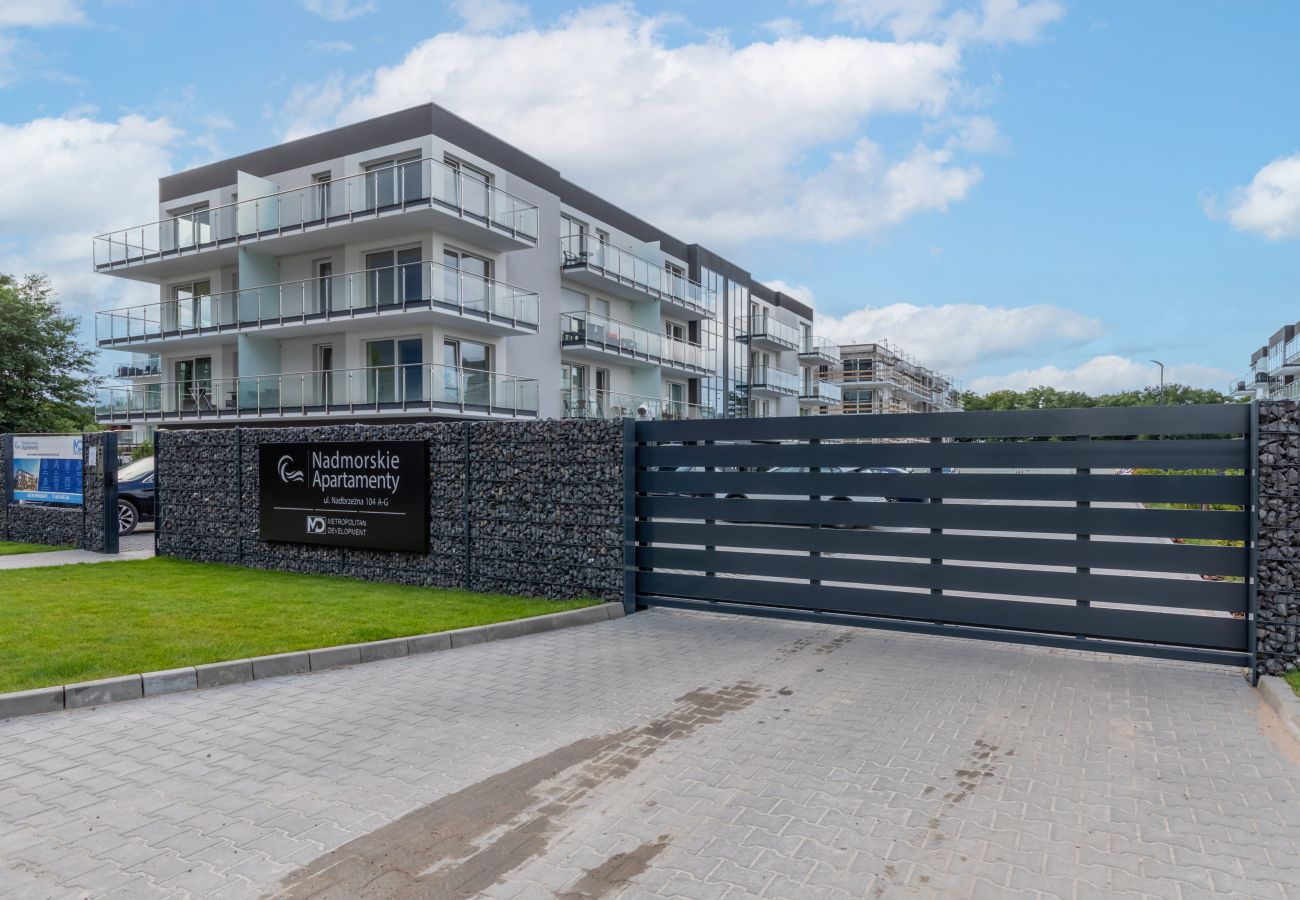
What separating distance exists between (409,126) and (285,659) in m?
21.9

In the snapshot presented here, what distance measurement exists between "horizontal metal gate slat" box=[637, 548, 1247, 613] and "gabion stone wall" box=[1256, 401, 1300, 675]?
0.24 meters

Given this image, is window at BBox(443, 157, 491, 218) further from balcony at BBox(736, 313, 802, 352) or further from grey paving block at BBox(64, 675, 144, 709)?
balcony at BBox(736, 313, 802, 352)

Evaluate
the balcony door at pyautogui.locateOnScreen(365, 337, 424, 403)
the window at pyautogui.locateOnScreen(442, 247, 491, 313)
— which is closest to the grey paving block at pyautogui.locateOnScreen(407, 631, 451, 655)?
the balcony door at pyautogui.locateOnScreen(365, 337, 424, 403)

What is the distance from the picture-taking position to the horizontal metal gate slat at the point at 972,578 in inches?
259

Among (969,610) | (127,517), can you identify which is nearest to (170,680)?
(969,610)

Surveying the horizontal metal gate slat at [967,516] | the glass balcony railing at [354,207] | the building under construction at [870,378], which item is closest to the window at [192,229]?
the glass balcony railing at [354,207]

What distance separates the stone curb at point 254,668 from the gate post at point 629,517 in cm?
75

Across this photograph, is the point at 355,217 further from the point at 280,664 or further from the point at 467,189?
the point at 280,664

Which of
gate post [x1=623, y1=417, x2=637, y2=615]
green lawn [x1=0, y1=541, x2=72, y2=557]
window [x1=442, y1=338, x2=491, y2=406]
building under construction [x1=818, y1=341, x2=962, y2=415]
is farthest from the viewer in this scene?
building under construction [x1=818, y1=341, x2=962, y2=415]

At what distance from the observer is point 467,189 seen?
77.7ft

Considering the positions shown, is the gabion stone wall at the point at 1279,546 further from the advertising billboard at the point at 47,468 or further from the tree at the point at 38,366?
the tree at the point at 38,366

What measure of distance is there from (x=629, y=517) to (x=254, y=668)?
4.08 metres

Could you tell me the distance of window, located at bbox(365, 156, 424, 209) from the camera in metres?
22.7

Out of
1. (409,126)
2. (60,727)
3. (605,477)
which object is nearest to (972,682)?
(605,477)
